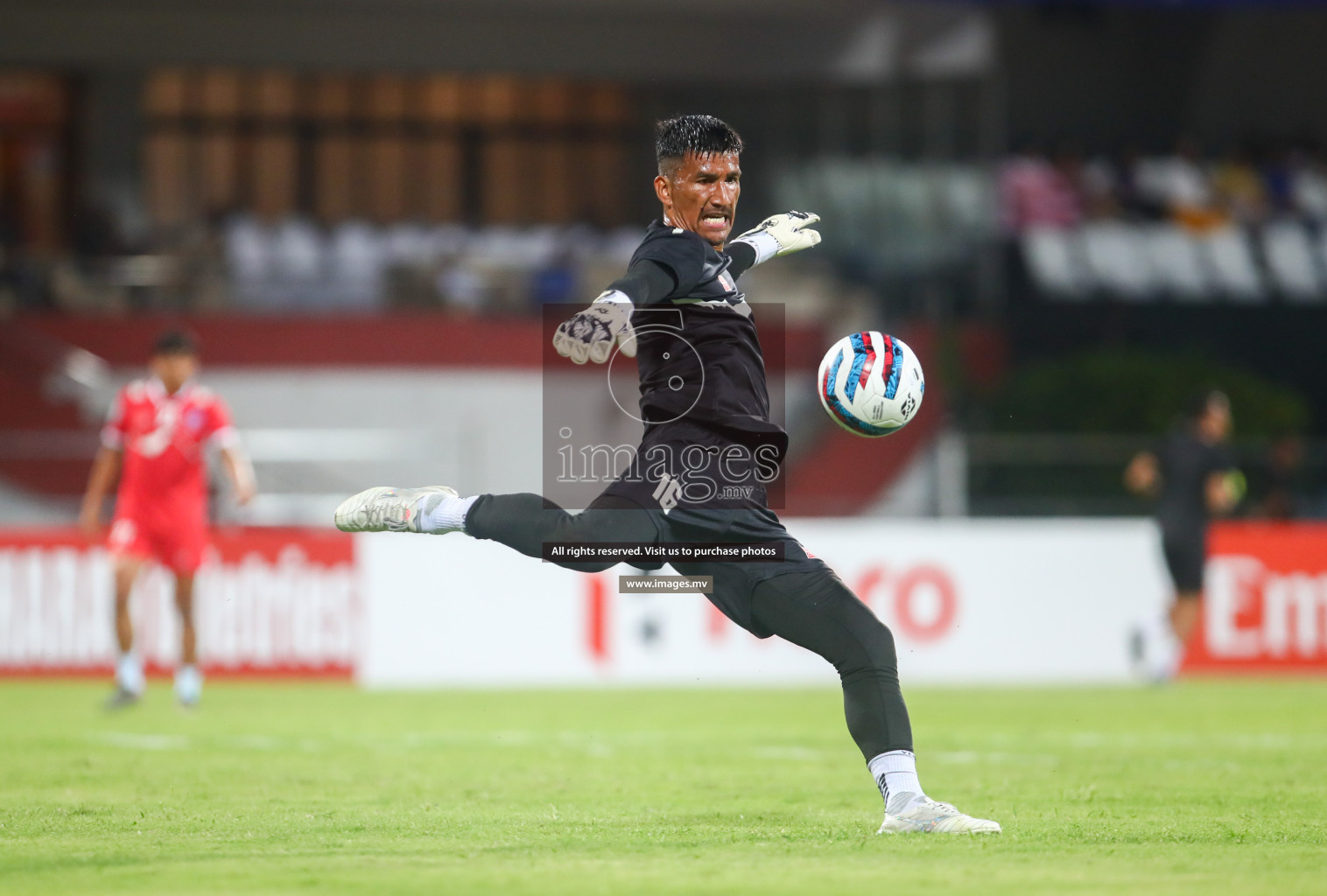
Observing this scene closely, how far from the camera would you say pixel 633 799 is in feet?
25.5

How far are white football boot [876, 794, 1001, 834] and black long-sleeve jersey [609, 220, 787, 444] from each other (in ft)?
4.42

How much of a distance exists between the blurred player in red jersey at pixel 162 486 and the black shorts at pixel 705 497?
664cm

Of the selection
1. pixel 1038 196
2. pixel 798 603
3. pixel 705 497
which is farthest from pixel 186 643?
Answer: pixel 1038 196

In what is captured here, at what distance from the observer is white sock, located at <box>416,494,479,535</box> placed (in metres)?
6.59

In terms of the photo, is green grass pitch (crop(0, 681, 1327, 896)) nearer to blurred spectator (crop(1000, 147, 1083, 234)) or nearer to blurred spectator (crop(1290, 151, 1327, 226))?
blurred spectator (crop(1000, 147, 1083, 234))

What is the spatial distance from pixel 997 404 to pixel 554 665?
7.47 m

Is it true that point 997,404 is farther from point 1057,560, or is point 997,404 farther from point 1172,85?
point 1172,85

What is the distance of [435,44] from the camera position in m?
27.4

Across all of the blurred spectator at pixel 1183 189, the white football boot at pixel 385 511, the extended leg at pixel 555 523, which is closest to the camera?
the extended leg at pixel 555 523

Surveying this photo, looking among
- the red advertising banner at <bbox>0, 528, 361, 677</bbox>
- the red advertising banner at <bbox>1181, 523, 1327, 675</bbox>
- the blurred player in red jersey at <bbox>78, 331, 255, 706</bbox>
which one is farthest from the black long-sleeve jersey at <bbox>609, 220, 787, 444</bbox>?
the red advertising banner at <bbox>1181, 523, 1327, 675</bbox>

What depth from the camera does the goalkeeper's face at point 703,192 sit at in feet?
21.0

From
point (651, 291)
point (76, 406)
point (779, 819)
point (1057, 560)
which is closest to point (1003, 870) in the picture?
point (779, 819)

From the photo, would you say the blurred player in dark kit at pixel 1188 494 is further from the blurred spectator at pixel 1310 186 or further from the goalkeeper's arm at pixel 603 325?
the goalkeeper's arm at pixel 603 325

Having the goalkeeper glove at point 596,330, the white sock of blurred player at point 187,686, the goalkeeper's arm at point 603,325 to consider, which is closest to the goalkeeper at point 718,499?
the goalkeeper's arm at point 603,325
